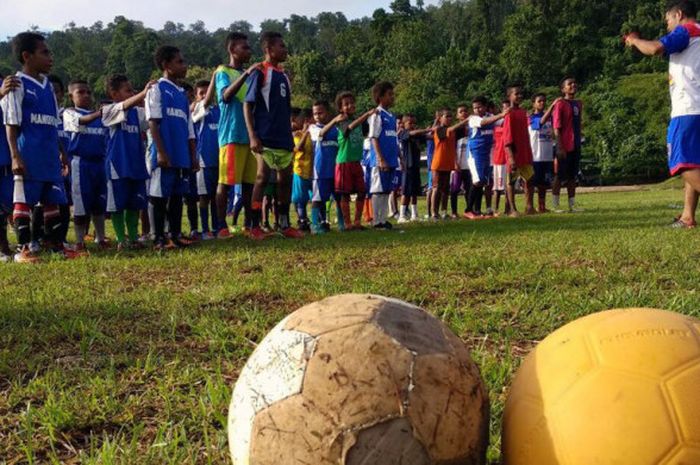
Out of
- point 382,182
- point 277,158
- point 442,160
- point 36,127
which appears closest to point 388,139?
point 382,182

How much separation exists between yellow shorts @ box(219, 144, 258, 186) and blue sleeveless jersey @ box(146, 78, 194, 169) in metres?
0.46

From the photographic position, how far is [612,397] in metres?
1.42

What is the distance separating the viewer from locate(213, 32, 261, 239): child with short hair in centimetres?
711

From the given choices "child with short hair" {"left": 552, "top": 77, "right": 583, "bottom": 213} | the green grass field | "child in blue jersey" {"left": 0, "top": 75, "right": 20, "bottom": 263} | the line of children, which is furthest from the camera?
"child with short hair" {"left": 552, "top": 77, "right": 583, "bottom": 213}

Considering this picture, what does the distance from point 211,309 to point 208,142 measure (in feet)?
18.6

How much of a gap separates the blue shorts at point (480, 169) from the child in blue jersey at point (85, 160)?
231 inches

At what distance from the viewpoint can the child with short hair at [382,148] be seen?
8.93 meters

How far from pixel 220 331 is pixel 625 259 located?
296 centimetres

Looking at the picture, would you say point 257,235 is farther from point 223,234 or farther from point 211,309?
point 211,309

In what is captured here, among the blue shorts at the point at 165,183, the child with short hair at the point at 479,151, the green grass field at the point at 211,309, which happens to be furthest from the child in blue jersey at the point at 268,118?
the child with short hair at the point at 479,151

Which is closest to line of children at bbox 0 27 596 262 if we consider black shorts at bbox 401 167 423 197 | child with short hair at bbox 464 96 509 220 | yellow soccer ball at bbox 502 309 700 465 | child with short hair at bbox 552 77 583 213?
child with short hair at bbox 464 96 509 220

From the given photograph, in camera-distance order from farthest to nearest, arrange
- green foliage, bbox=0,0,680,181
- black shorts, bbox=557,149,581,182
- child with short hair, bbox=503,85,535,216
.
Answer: green foliage, bbox=0,0,680,181 → black shorts, bbox=557,149,581,182 → child with short hair, bbox=503,85,535,216

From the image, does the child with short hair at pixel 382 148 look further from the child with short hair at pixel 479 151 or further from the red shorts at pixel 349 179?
the child with short hair at pixel 479 151

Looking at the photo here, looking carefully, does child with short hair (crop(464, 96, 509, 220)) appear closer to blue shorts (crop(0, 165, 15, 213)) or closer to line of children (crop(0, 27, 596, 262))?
line of children (crop(0, 27, 596, 262))
